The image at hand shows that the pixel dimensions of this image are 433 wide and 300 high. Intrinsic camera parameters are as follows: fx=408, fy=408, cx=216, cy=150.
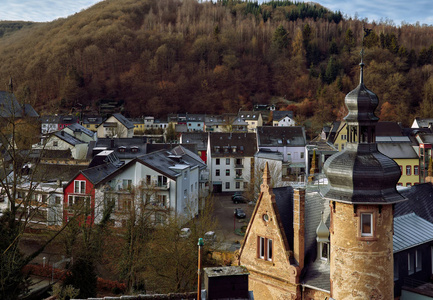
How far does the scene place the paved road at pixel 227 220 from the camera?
32578mm

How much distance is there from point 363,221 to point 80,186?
2837 cm

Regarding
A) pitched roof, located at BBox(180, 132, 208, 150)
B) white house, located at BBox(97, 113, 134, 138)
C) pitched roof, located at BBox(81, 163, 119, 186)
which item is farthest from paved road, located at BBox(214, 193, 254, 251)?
white house, located at BBox(97, 113, 134, 138)

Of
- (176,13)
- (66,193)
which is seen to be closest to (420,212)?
(66,193)

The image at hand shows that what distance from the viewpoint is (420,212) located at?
1991cm

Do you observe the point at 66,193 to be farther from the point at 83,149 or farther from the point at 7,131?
the point at 83,149

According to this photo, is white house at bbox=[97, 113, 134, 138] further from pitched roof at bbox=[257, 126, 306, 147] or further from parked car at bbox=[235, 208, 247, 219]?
parked car at bbox=[235, 208, 247, 219]

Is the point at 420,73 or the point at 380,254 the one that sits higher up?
the point at 420,73

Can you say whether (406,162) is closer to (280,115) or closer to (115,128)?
(280,115)

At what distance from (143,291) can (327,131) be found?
2218 inches

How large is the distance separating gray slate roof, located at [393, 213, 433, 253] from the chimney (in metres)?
3.49

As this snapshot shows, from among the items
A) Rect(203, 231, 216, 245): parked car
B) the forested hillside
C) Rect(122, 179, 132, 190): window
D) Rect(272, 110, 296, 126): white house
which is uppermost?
the forested hillside

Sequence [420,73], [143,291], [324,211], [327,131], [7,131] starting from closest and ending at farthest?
[324,211], [7,131], [143,291], [327,131], [420,73]

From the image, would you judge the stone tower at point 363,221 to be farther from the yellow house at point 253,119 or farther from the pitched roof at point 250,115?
the pitched roof at point 250,115

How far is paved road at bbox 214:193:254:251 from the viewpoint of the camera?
32578 millimetres
